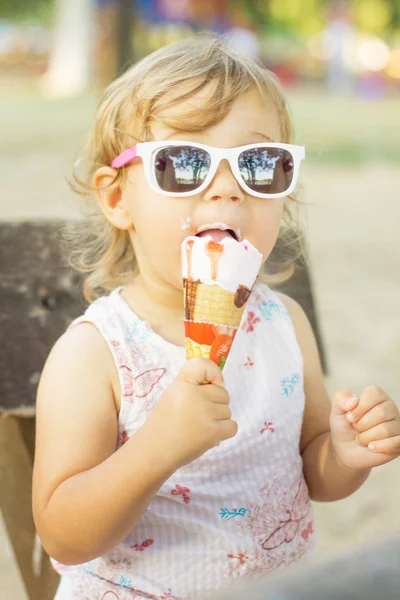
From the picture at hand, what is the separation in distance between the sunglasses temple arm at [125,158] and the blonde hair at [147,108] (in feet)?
0.09

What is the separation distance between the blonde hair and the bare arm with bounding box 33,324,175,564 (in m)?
0.39

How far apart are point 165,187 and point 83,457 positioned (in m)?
0.54

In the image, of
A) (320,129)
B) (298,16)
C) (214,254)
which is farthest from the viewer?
(298,16)

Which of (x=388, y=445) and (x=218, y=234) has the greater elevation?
(x=218, y=234)

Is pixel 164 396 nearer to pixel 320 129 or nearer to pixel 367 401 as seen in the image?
pixel 367 401

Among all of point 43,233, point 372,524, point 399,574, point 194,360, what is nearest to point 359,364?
point 372,524

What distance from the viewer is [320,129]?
16.4 m

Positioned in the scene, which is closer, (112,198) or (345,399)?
(345,399)

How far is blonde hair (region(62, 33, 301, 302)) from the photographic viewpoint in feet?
5.97

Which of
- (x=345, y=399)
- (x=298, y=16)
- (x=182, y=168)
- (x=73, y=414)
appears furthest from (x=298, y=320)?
(x=298, y=16)

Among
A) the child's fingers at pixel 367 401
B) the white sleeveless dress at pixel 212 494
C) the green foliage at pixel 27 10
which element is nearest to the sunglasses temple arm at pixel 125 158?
the white sleeveless dress at pixel 212 494

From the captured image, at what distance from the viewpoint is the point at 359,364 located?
→ 5234 millimetres

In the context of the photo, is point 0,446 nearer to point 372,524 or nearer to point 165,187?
point 165,187

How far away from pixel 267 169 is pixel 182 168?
0.18 m
